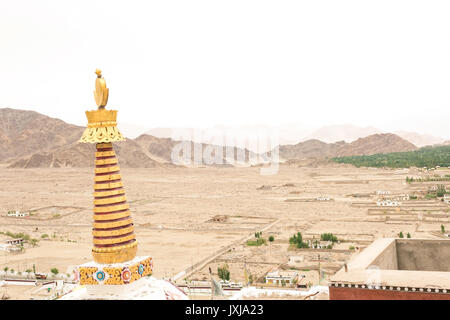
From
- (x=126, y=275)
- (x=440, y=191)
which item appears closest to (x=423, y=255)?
(x=126, y=275)

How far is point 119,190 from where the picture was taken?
8820 mm

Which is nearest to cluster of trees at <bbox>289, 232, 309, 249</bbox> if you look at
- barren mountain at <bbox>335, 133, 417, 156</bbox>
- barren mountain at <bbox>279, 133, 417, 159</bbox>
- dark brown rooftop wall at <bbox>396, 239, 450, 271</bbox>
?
dark brown rooftop wall at <bbox>396, 239, 450, 271</bbox>

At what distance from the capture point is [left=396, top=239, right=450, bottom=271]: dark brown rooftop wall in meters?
13.5

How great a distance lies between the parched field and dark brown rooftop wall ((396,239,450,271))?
1211 centimetres

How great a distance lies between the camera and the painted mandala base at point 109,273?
849cm

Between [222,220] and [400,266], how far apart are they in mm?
30915

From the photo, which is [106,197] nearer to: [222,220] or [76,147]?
[222,220]

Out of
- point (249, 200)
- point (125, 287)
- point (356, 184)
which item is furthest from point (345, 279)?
point (356, 184)

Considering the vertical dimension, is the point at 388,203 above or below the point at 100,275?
below

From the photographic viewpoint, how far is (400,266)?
1390 cm

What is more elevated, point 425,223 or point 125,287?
point 125,287

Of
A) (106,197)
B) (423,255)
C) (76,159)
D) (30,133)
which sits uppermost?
(30,133)
